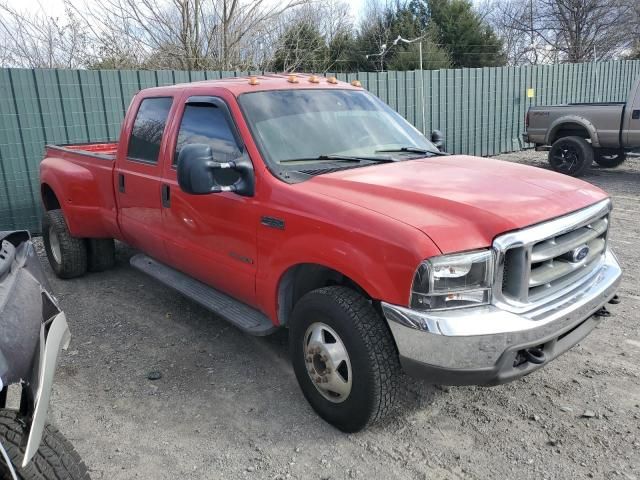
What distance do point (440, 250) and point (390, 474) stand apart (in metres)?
1.22

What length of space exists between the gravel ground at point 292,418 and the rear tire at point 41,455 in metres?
0.88

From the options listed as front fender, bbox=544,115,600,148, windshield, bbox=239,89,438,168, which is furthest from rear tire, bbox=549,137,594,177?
windshield, bbox=239,89,438,168

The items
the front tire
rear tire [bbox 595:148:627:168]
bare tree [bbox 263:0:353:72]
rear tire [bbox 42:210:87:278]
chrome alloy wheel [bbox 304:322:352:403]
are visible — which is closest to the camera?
the front tire

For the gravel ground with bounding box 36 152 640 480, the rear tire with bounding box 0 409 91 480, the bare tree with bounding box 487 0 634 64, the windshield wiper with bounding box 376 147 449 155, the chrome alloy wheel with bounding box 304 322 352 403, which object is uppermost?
the bare tree with bounding box 487 0 634 64

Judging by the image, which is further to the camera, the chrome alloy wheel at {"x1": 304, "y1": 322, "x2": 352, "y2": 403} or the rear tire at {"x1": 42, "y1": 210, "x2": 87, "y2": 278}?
the rear tire at {"x1": 42, "y1": 210, "x2": 87, "y2": 278}

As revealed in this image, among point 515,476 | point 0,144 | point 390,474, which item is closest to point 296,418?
point 390,474

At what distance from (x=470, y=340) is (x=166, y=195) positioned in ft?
9.00

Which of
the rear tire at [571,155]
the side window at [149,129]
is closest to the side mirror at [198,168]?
the side window at [149,129]

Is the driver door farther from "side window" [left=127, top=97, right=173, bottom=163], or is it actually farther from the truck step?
"side window" [left=127, top=97, right=173, bottom=163]

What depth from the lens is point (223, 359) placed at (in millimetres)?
4234

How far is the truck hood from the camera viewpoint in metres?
2.73

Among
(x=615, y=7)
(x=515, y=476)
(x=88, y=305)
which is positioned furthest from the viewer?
(x=615, y=7)

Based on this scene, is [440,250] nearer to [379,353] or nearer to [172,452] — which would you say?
[379,353]

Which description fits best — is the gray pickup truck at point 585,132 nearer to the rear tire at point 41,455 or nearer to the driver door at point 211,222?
the driver door at point 211,222
